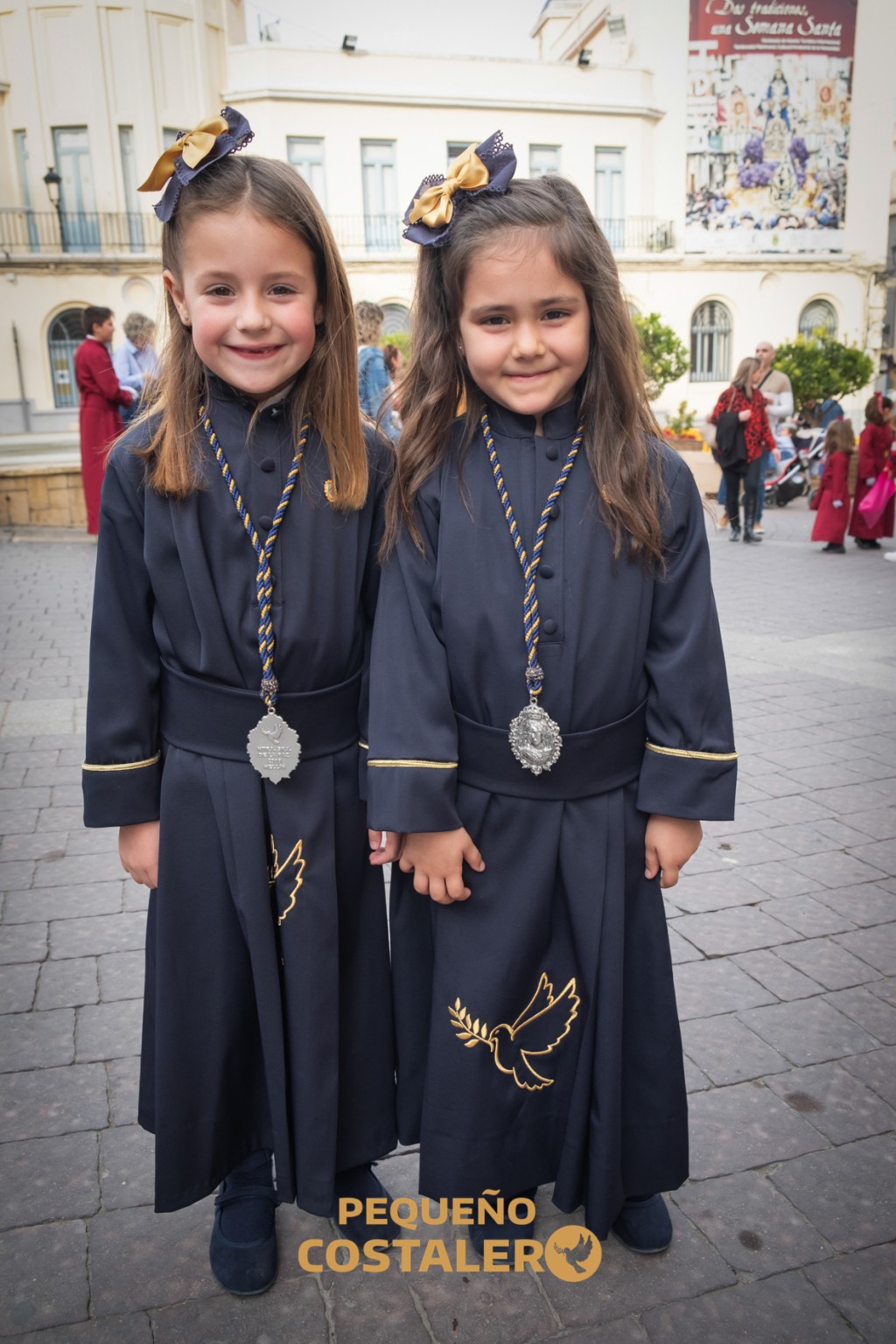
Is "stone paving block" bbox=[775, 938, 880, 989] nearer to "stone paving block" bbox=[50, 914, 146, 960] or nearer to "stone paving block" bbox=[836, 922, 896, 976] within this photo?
"stone paving block" bbox=[836, 922, 896, 976]

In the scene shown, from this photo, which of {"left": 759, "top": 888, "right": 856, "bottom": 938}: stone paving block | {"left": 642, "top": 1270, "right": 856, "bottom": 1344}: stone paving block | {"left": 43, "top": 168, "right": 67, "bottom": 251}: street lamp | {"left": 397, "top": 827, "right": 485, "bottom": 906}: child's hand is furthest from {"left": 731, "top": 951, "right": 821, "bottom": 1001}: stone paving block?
{"left": 43, "top": 168, "right": 67, "bottom": 251}: street lamp

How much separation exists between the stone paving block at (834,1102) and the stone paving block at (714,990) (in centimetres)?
28

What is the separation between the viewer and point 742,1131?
7.20ft

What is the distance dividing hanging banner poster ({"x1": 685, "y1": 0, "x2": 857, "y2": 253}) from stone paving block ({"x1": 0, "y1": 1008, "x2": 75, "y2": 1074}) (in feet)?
90.4

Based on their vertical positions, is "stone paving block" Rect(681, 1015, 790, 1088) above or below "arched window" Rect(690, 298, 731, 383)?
below

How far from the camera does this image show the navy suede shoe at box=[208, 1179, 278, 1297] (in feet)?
5.93

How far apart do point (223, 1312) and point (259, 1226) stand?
0.48ft

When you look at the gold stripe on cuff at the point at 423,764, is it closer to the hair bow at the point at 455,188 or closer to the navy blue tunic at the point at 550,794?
the navy blue tunic at the point at 550,794

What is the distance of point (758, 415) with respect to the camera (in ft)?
32.2

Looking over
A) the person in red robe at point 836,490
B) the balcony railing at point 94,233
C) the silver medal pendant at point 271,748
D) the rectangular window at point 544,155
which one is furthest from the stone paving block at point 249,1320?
the rectangular window at point 544,155

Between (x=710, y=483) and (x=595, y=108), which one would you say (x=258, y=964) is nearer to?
(x=710, y=483)

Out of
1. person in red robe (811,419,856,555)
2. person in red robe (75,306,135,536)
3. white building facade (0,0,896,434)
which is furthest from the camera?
white building facade (0,0,896,434)

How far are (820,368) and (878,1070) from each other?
17873mm

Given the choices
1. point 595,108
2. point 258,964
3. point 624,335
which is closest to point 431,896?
point 258,964
